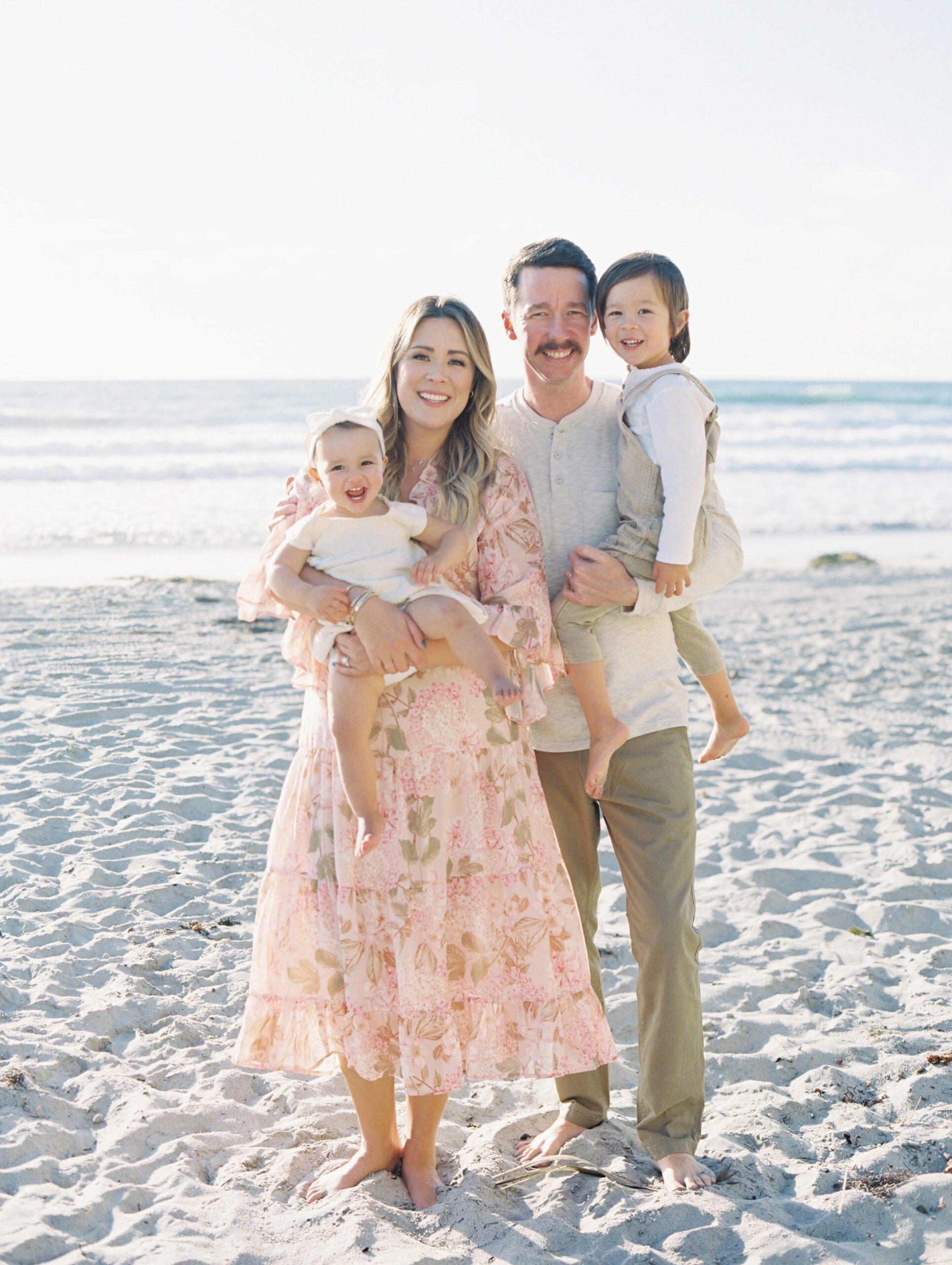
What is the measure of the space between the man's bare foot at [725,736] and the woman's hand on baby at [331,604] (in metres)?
1.09

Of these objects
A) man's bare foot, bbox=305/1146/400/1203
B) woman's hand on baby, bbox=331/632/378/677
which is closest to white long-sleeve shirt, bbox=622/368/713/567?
woman's hand on baby, bbox=331/632/378/677

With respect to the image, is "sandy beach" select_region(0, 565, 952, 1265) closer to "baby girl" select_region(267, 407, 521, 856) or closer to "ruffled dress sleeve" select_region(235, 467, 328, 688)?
"baby girl" select_region(267, 407, 521, 856)

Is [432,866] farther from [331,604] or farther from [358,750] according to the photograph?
[331,604]

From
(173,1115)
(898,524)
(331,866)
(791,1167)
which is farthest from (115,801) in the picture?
(898,524)

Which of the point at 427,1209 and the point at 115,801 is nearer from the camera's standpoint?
the point at 427,1209

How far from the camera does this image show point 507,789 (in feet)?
8.34

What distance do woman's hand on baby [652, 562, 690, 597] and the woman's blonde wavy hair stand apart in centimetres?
44

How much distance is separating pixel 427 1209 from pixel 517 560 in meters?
1.45

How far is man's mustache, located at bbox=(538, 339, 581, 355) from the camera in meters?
2.70

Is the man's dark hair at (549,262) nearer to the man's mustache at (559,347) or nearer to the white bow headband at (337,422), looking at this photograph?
the man's mustache at (559,347)

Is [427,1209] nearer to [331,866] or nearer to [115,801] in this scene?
[331,866]

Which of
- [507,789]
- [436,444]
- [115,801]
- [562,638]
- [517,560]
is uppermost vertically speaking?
[436,444]

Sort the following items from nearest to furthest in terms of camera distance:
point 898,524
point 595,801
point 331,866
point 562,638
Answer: point 331,866, point 562,638, point 595,801, point 898,524

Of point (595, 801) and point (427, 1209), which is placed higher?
point (595, 801)
